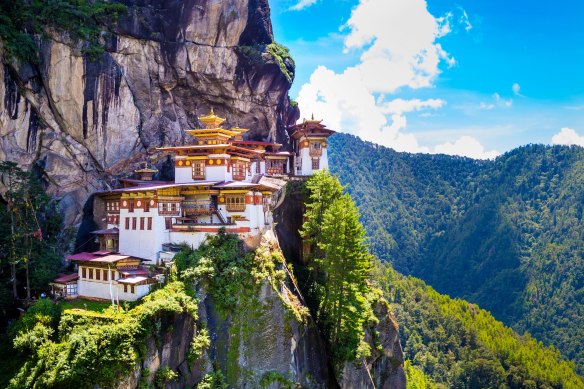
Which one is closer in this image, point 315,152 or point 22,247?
point 22,247

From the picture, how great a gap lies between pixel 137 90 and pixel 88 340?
1142 inches

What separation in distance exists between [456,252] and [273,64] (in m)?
144

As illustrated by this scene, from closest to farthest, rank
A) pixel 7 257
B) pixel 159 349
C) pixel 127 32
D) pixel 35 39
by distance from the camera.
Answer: pixel 159 349, pixel 7 257, pixel 35 39, pixel 127 32

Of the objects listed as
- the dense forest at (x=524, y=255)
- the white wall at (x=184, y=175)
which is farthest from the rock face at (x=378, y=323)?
the dense forest at (x=524, y=255)

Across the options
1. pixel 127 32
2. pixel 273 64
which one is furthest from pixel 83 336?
pixel 273 64

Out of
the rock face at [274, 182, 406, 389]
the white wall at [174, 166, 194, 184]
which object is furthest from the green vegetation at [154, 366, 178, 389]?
the white wall at [174, 166, 194, 184]

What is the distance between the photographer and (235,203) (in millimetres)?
40344

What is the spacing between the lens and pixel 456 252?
185m

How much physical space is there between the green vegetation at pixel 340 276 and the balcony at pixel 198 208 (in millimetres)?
8080

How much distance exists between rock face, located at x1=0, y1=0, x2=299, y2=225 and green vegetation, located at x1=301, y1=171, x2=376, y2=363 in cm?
1921

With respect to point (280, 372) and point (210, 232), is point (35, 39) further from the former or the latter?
point (280, 372)

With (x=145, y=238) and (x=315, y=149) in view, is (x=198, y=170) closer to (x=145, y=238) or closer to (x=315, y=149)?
(x=145, y=238)

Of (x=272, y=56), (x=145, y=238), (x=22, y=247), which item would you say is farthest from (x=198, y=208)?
(x=272, y=56)

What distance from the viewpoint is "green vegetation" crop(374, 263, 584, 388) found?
3445 inches
